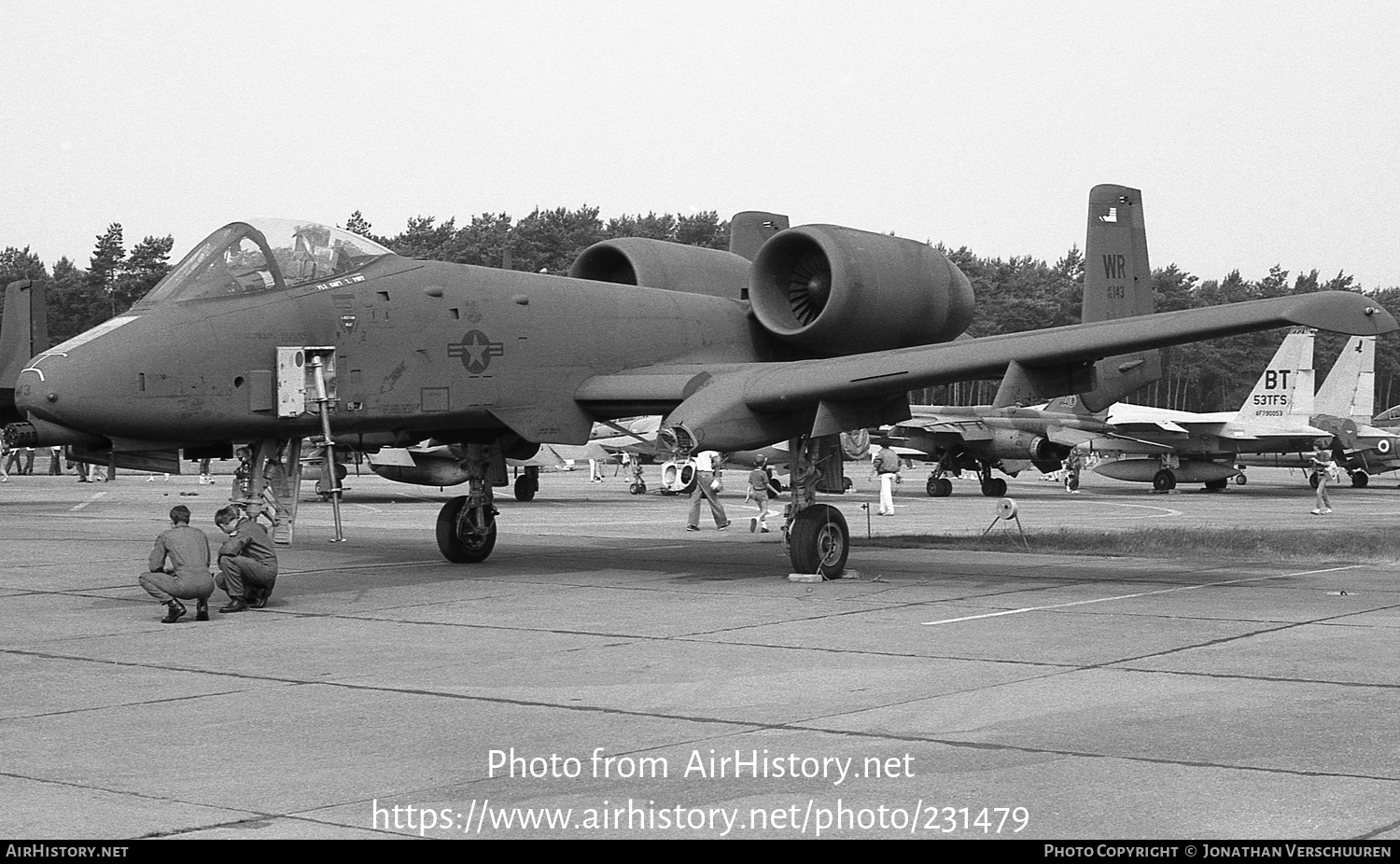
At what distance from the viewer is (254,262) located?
1297cm

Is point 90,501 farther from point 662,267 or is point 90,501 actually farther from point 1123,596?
point 1123,596

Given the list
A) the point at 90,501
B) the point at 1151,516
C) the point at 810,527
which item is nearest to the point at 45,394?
the point at 810,527

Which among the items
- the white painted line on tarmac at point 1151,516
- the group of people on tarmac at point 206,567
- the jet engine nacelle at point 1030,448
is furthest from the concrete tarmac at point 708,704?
the jet engine nacelle at point 1030,448

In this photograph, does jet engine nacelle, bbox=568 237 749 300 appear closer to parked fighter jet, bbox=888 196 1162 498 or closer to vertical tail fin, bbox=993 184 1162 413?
vertical tail fin, bbox=993 184 1162 413

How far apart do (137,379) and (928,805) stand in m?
8.83

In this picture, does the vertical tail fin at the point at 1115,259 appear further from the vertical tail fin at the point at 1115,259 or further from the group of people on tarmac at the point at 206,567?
the group of people on tarmac at the point at 206,567

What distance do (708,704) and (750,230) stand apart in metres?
12.6

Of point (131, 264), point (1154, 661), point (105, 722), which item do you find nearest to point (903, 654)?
point (1154, 661)

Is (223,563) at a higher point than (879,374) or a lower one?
lower

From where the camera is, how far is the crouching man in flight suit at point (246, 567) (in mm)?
11953

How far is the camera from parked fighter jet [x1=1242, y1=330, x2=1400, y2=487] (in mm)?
44188

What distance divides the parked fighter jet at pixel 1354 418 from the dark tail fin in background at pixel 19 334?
3561 cm

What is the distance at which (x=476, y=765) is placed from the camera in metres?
6.22

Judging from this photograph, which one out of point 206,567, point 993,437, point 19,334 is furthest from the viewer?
point 993,437
